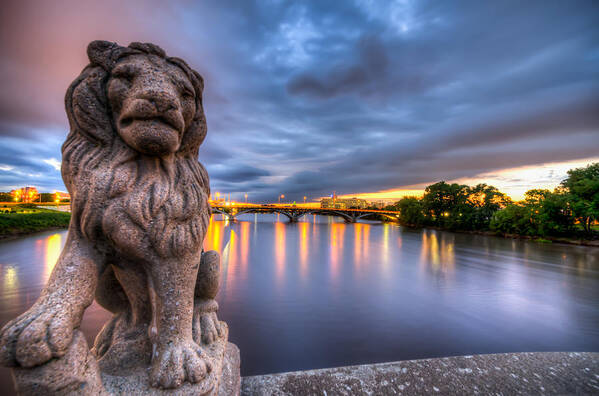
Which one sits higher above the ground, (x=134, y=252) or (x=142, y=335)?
(x=134, y=252)

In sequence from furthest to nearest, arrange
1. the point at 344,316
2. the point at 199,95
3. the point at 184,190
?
the point at 344,316 → the point at 199,95 → the point at 184,190

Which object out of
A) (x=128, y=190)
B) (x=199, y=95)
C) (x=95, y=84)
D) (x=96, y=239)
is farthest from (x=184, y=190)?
(x=95, y=84)

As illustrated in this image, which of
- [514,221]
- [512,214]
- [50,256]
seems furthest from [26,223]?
[514,221]

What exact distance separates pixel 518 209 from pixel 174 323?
33100mm

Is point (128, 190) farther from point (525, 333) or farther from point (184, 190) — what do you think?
point (525, 333)

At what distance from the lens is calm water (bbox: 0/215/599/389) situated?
4.46m

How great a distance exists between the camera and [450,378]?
2023mm

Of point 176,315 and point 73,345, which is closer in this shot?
point 73,345

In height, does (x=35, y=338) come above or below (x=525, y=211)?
below

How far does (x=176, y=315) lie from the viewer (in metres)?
1.43

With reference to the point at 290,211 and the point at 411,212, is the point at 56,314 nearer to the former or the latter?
the point at 411,212

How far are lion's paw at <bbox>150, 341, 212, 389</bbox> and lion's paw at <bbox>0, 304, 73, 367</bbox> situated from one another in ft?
1.55

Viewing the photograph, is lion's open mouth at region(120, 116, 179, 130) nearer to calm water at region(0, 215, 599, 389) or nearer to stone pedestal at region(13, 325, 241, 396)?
stone pedestal at region(13, 325, 241, 396)

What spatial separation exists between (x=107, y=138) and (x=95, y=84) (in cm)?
30
